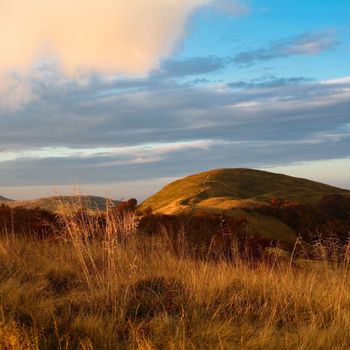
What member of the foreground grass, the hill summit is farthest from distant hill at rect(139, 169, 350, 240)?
the foreground grass

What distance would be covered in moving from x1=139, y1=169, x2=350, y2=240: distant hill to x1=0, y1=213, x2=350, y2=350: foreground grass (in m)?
8.78

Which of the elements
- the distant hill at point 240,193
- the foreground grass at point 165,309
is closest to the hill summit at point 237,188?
the distant hill at point 240,193

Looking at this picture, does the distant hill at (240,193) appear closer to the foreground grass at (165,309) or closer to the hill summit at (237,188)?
the hill summit at (237,188)

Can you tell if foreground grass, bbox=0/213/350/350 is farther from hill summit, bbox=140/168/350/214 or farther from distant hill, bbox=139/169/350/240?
hill summit, bbox=140/168/350/214

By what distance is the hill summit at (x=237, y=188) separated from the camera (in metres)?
26.0

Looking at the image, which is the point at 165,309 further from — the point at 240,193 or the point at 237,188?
the point at 237,188

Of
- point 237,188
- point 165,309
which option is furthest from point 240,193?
point 165,309

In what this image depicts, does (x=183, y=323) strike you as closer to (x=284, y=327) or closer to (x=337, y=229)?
(x=284, y=327)

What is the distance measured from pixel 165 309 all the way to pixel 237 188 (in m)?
24.6

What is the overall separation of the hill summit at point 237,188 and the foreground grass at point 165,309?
1471cm

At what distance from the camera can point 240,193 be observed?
29.4m

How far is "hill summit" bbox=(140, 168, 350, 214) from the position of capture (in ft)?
85.2

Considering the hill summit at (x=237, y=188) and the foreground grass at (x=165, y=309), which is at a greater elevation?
the hill summit at (x=237, y=188)

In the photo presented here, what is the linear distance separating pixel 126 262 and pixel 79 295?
170 cm
